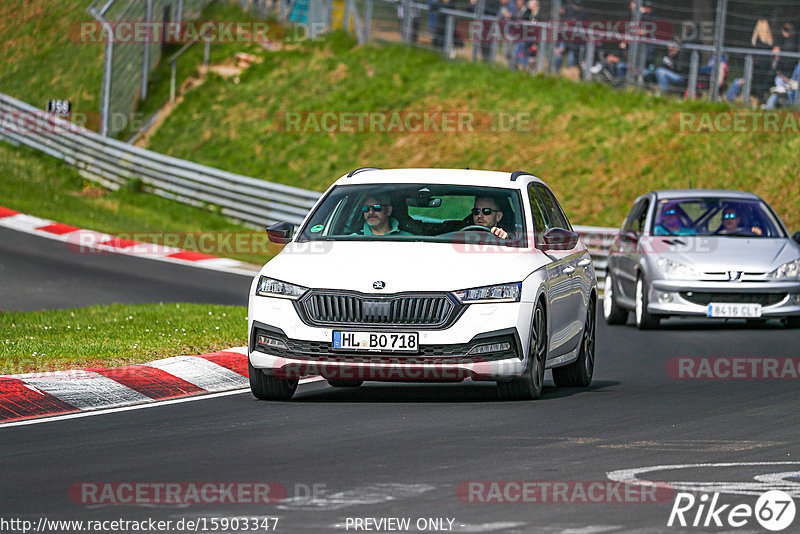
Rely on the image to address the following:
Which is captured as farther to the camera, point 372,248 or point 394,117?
point 394,117

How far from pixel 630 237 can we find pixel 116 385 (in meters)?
9.05

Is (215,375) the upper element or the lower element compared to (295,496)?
lower

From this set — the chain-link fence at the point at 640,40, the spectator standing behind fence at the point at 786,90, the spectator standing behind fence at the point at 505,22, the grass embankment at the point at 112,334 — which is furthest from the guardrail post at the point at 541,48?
the grass embankment at the point at 112,334

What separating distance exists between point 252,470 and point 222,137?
101 ft

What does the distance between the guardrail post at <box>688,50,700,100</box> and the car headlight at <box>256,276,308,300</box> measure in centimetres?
2161

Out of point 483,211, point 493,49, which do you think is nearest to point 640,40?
point 493,49

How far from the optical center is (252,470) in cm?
764


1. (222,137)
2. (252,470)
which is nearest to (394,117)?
(222,137)

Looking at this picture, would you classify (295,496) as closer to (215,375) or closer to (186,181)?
(215,375)

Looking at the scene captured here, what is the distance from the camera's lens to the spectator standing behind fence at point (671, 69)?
31080 millimetres

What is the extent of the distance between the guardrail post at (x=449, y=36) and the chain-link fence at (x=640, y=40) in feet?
0.08
